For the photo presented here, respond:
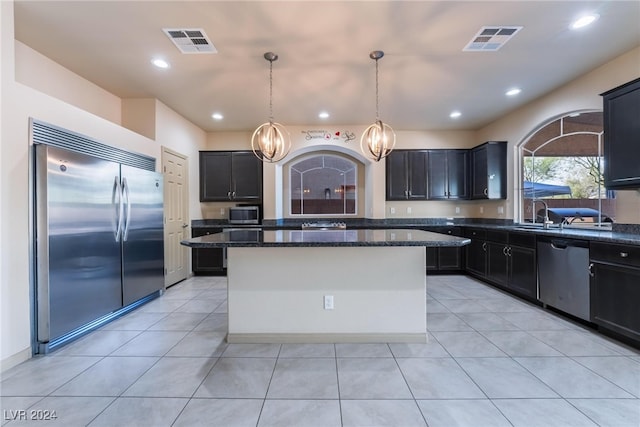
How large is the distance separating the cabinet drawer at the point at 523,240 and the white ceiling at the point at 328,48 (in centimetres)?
192

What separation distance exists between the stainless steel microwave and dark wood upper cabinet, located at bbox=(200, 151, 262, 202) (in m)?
0.31

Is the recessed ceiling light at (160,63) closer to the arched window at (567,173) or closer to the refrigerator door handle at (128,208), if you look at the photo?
the refrigerator door handle at (128,208)

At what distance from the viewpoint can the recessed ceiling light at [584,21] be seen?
243 centimetres

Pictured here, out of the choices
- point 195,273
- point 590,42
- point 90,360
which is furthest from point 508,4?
point 195,273

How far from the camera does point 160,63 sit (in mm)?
3156

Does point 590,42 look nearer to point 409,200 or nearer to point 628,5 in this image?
point 628,5

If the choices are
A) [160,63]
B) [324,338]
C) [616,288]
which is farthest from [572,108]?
[160,63]

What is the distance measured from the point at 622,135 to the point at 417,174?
3.02 m

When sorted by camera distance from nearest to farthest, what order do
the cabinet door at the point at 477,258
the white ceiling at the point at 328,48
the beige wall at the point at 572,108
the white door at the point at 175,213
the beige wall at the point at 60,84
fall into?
the white ceiling at the point at 328,48
the beige wall at the point at 60,84
the beige wall at the point at 572,108
the white door at the point at 175,213
the cabinet door at the point at 477,258

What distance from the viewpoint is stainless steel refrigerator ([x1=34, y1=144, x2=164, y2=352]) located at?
2410 mm

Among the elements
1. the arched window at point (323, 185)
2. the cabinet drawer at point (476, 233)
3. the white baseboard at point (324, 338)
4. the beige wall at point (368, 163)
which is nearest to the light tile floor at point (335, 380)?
the white baseboard at point (324, 338)

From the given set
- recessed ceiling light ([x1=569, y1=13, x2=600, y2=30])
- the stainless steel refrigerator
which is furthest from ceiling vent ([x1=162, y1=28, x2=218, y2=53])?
recessed ceiling light ([x1=569, y1=13, x2=600, y2=30])

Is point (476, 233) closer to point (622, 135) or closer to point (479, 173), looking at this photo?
point (479, 173)

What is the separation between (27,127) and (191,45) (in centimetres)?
152
